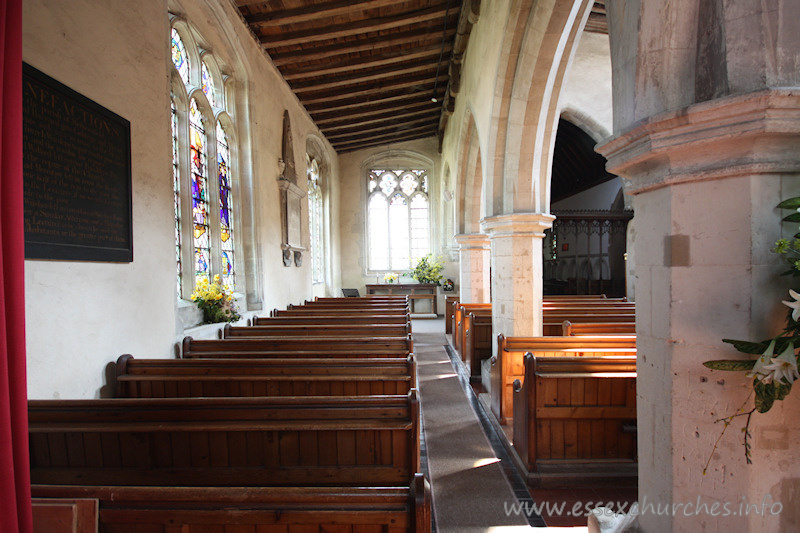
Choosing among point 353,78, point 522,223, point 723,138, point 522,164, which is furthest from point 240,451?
point 353,78

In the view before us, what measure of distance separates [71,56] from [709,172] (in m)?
3.89

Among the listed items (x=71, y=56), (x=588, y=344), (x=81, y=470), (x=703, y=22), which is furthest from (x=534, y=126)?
(x=81, y=470)

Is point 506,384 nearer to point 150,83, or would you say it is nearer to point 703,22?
point 703,22

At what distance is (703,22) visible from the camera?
66.5 inches

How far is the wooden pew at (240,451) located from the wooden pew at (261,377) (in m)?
0.75

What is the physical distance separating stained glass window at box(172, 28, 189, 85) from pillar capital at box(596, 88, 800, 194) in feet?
17.3

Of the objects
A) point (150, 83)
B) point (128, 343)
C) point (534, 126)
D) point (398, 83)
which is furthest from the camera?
point (398, 83)

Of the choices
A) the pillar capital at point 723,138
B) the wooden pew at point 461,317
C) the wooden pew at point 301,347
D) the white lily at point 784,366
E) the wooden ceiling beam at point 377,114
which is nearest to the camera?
the white lily at point 784,366

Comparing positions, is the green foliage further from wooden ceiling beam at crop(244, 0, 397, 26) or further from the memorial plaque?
wooden ceiling beam at crop(244, 0, 397, 26)

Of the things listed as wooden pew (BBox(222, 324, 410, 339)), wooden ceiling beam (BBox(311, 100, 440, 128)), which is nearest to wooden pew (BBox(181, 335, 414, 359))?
wooden pew (BBox(222, 324, 410, 339))

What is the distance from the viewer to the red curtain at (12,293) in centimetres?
101

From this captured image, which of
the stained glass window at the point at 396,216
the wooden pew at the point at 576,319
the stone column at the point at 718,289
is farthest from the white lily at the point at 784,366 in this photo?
the stained glass window at the point at 396,216

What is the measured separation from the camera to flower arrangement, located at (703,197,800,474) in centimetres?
125

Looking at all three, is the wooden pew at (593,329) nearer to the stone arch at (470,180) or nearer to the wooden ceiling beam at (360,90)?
the stone arch at (470,180)
